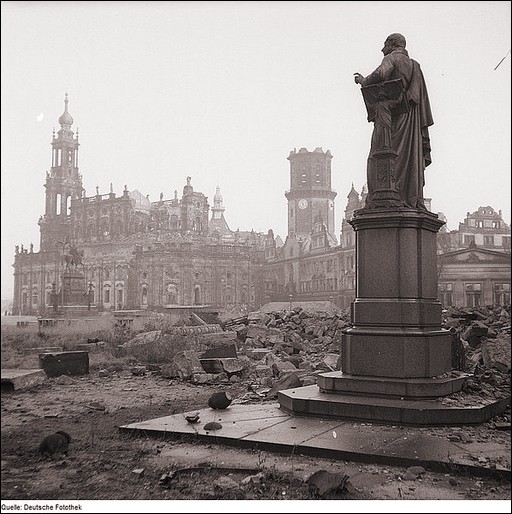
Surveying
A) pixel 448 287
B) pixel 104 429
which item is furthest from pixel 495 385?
pixel 448 287

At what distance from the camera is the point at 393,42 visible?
20.7ft

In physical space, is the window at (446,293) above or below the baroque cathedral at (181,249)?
below

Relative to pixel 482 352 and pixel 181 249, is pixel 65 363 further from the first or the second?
pixel 181 249

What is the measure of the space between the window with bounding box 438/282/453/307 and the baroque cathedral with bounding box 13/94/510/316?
169mm

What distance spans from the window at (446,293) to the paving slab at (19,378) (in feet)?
27.0

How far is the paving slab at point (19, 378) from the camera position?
469 centimetres

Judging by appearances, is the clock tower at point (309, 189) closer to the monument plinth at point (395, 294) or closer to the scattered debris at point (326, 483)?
the monument plinth at point (395, 294)

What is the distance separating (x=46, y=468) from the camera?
4363mm

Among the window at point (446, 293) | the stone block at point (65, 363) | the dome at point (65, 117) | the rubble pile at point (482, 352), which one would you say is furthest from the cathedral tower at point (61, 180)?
the window at point (446, 293)

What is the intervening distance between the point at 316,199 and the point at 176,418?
20.1 feet

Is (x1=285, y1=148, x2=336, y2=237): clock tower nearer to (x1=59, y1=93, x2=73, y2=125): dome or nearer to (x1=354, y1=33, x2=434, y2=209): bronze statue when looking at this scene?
(x1=354, y1=33, x2=434, y2=209): bronze statue

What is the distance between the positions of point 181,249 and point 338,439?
14555mm

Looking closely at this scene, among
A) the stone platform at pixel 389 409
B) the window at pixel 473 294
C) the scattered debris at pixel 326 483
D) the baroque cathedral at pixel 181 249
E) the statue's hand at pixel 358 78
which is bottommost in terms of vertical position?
the scattered debris at pixel 326 483

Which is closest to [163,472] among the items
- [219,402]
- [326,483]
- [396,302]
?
[326,483]
